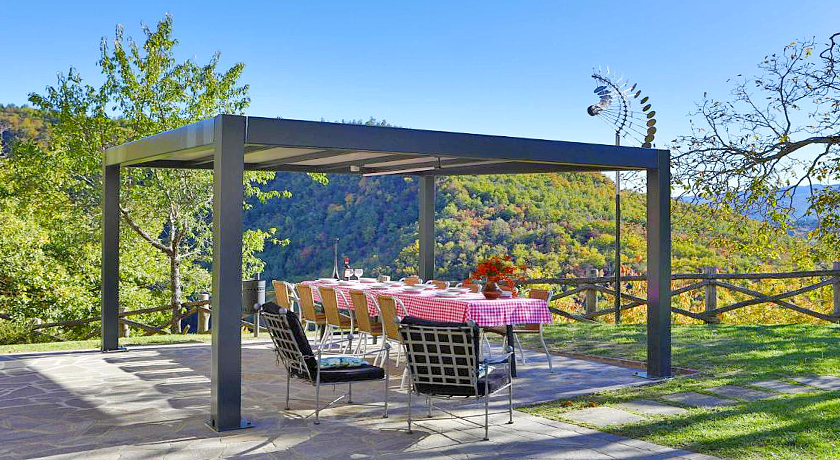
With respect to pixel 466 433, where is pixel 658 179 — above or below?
above

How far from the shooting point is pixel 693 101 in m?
11.2

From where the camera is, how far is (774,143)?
33.4 feet

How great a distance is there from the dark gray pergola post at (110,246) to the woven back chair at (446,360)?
15.2ft

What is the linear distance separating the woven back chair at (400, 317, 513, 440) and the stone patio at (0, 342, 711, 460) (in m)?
0.29

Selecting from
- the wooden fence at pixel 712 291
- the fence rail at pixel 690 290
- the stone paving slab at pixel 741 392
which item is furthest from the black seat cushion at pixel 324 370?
the wooden fence at pixel 712 291

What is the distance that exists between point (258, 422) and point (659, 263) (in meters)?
3.80

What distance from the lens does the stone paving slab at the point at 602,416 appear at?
18.1ft

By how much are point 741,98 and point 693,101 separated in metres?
0.63

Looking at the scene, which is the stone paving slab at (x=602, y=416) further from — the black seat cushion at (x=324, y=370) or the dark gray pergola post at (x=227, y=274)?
the dark gray pergola post at (x=227, y=274)

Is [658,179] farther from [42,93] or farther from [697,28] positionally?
[697,28]

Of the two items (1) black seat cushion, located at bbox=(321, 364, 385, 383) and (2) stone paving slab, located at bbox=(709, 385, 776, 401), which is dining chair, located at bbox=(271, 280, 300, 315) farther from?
(2) stone paving slab, located at bbox=(709, 385, 776, 401)

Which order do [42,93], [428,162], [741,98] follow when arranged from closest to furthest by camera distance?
[428,162] < [741,98] < [42,93]

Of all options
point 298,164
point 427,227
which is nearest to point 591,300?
point 427,227

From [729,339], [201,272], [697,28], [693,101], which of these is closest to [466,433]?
[729,339]
